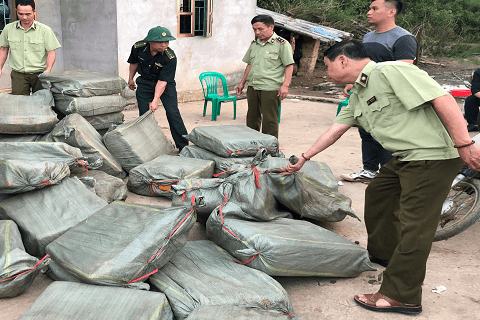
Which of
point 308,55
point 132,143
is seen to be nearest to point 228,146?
point 132,143

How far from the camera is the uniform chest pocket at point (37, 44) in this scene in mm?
4582

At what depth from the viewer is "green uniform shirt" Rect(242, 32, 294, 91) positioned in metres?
5.14

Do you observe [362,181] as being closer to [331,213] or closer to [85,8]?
[331,213]

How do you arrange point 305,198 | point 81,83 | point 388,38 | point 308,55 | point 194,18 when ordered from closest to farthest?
point 305,198 < point 388,38 < point 81,83 < point 194,18 < point 308,55

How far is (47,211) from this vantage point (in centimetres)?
275

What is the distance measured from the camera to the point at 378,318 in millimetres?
2412

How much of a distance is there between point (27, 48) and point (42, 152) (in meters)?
1.85

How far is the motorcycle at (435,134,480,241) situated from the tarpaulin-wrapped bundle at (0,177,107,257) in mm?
2418

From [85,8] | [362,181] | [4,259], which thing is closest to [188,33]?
[85,8]

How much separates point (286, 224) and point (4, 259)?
1620mm

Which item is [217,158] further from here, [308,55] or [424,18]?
[424,18]

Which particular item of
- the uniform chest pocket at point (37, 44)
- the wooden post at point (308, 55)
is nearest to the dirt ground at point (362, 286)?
the uniform chest pocket at point (37, 44)

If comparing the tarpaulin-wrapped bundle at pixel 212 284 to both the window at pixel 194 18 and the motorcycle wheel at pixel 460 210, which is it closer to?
the motorcycle wheel at pixel 460 210

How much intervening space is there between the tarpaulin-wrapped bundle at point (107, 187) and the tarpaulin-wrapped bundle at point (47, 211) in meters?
0.37
